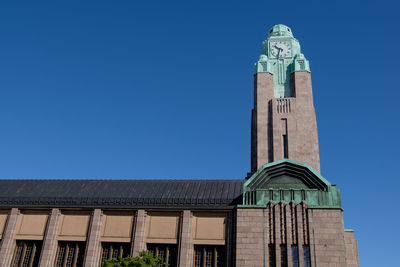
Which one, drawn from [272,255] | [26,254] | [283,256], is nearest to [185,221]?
[272,255]

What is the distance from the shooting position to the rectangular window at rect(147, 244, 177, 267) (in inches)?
1278

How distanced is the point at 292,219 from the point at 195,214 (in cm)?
818

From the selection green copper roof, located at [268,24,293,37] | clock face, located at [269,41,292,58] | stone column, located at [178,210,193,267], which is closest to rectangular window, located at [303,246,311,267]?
stone column, located at [178,210,193,267]

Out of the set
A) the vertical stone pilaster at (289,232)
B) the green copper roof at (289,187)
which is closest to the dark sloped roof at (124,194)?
the green copper roof at (289,187)

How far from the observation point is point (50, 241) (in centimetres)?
3400

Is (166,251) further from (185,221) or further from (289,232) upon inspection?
(289,232)

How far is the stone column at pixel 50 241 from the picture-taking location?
109 feet

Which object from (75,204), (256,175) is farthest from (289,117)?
(75,204)

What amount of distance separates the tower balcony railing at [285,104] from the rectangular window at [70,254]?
108ft

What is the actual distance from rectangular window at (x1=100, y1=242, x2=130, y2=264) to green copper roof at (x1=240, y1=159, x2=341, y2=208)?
10.9 m

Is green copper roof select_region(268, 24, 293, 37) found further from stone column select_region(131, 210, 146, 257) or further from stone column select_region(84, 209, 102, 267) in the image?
stone column select_region(84, 209, 102, 267)

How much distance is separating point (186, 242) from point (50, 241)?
12.1 meters

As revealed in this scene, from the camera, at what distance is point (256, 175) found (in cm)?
3328

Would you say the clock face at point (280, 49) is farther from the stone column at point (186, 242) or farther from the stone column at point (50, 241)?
the stone column at point (50, 241)
